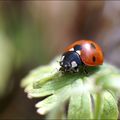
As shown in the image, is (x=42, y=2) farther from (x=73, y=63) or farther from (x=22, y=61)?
(x=73, y=63)

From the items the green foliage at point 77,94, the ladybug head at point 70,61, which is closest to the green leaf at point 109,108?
the green foliage at point 77,94

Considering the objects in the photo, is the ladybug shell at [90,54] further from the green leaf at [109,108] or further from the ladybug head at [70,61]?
the green leaf at [109,108]

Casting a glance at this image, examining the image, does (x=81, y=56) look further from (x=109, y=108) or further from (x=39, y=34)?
(x=39, y=34)

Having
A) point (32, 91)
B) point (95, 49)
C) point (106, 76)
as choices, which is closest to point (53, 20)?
point (95, 49)

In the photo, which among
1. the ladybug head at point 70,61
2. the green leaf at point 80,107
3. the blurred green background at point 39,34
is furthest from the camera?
the blurred green background at point 39,34

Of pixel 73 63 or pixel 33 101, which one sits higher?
pixel 73 63
